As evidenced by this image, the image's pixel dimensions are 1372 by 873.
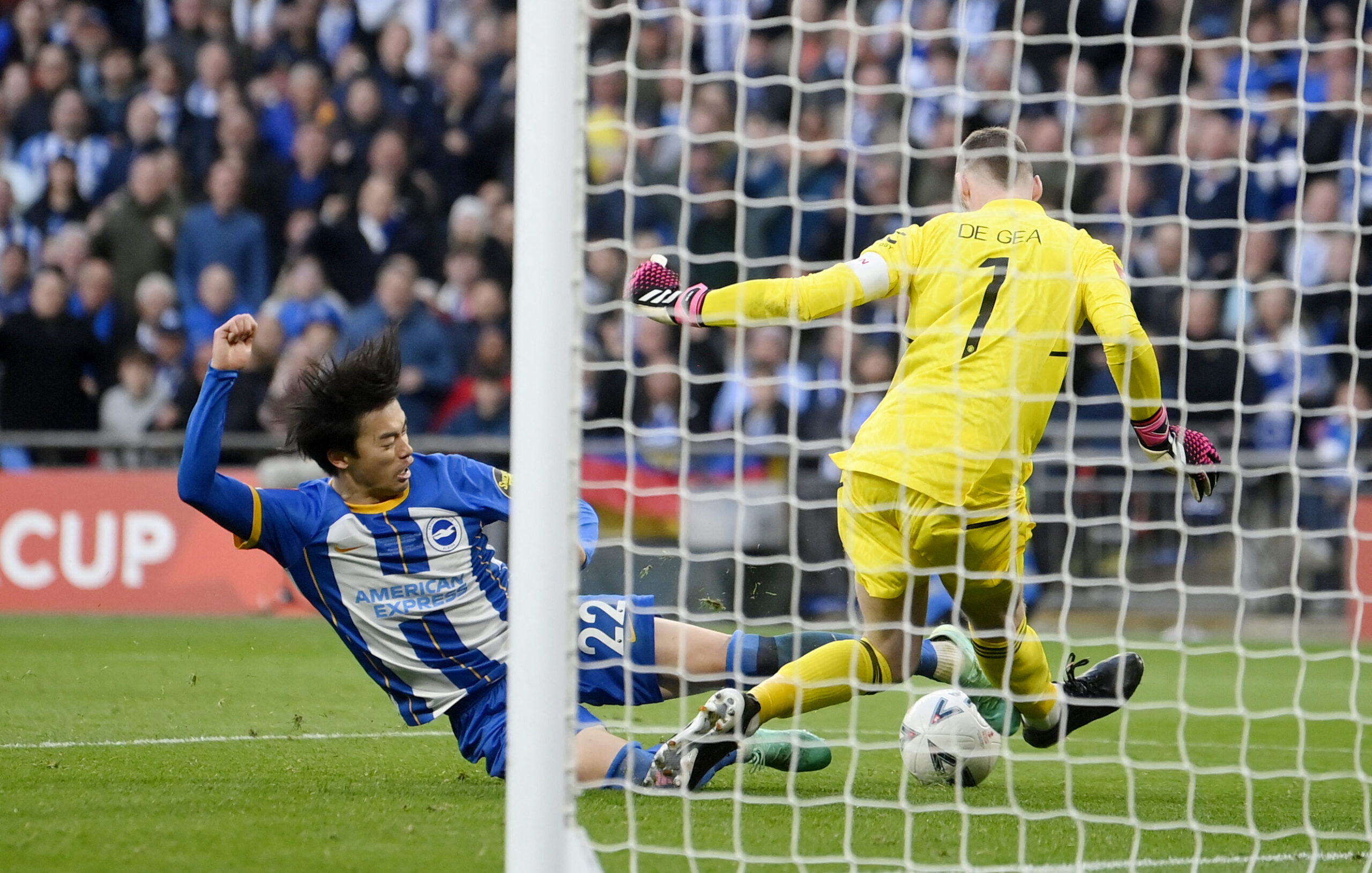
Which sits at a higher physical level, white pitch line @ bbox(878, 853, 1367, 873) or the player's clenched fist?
the player's clenched fist

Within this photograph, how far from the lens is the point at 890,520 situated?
174 inches

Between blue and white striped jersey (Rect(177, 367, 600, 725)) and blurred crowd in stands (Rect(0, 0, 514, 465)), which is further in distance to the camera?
blurred crowd in stands (Rect(0, 0, 514, 465))

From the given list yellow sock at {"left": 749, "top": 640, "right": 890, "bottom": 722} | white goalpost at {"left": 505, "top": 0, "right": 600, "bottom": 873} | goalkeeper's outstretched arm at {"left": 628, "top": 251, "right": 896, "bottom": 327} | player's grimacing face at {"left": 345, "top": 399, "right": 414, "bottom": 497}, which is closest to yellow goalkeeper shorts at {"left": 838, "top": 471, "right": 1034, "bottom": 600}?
yellow sock at {"left": 749, "top": 640, "right": 890, "bottom": 722}

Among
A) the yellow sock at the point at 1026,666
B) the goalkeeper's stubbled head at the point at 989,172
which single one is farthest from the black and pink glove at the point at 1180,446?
the goalkeeper's stubbled head at the point at 989,172

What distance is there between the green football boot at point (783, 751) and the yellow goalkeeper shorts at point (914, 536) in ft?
1.61

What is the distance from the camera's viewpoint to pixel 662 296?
12.9 feet

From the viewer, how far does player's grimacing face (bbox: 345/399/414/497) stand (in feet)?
13.9

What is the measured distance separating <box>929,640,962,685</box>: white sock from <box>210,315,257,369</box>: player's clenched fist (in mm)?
2265

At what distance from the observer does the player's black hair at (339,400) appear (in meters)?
4.23

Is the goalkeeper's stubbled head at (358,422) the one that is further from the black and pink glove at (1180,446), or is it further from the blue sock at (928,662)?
the black and pink glove at (1180,446)

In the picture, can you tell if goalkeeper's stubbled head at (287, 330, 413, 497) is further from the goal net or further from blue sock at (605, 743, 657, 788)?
the goal net

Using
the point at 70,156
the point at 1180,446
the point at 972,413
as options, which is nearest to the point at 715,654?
the point at 972,413

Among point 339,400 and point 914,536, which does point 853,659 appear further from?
point 339,400

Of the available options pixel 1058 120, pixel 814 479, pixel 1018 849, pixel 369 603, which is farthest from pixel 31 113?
pixel 1018 849
